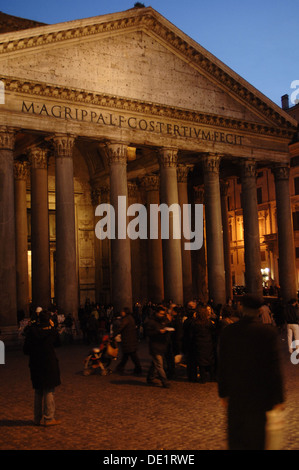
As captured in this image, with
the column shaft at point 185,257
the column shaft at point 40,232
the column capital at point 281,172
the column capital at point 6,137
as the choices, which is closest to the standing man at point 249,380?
the column capital at point 6,137

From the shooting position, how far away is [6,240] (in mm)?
19422

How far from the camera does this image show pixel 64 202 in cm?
2095

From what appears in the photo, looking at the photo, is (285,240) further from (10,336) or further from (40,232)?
(10,336)

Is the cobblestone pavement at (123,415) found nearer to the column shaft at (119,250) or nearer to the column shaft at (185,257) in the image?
the column shaft at (119,250)

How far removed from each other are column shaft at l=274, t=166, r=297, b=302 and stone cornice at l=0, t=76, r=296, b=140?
247 centimetres

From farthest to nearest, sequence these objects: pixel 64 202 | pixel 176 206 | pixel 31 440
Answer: pixel 176 206
pixel 64 202
pixel 31 440

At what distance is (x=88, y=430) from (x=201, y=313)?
165 inches

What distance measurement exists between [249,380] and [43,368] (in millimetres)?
4136

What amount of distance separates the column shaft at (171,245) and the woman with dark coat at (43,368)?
15.6 m

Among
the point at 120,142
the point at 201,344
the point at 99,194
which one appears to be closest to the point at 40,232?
the point at 120,142

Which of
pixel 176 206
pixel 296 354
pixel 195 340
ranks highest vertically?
pixel 176 206
